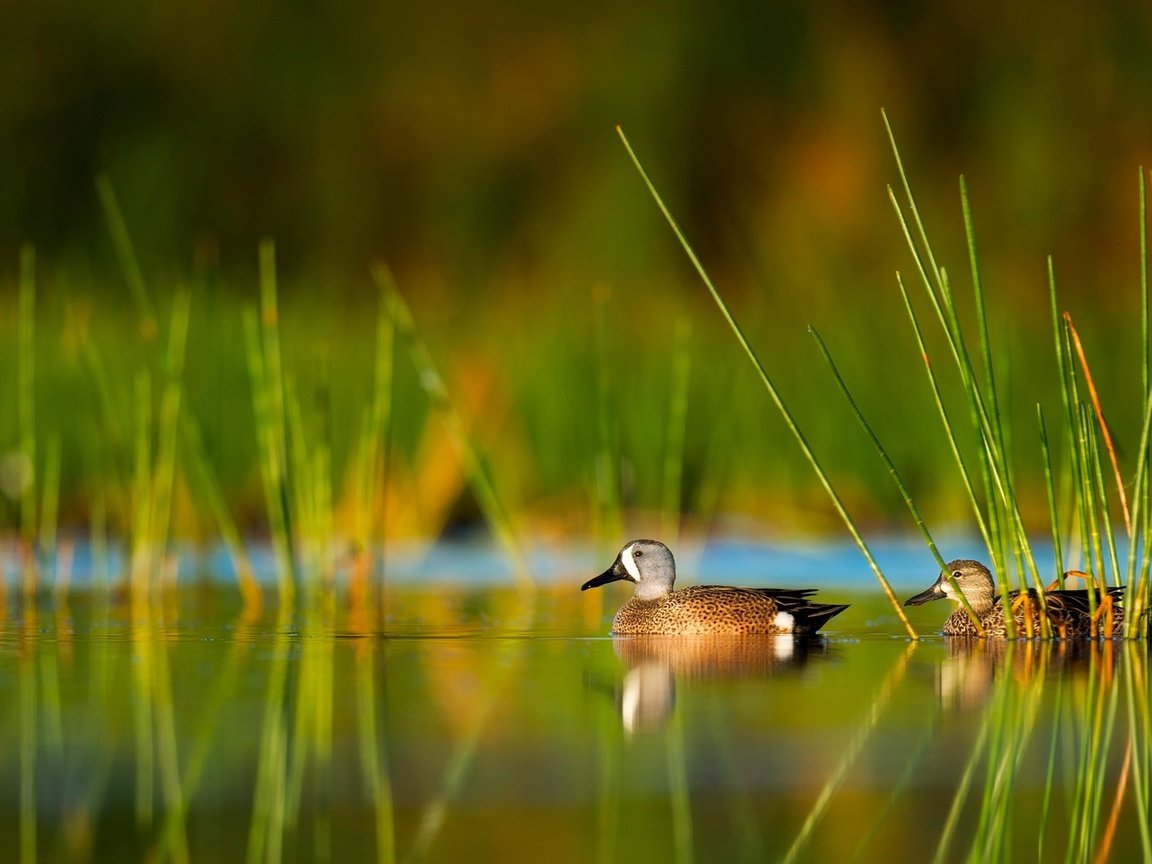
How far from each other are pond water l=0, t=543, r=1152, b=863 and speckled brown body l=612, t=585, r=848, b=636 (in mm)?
99

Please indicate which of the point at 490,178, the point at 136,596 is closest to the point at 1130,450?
the point at 136,596

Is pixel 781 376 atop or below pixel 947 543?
atop

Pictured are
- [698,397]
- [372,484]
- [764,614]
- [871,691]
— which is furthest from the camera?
[698,397]

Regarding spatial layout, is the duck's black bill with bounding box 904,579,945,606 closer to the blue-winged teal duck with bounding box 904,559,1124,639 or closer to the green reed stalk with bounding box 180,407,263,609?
the blue-winged teal duck with bounding box 904,559,1124,639

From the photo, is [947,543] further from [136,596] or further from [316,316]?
[316,316]

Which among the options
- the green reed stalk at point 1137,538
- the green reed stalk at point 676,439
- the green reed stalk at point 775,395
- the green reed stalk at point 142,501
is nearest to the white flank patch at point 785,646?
the green reed stalk at point 775,395

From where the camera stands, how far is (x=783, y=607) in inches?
250

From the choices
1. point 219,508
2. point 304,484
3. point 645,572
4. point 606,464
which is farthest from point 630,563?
point 219,508

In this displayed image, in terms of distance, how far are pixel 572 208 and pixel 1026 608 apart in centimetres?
955

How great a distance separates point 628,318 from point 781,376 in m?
1.21

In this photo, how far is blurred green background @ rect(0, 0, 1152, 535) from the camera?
9617mm

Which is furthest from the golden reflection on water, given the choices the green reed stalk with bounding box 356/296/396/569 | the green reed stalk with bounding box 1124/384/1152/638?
the green reed stalk with bounding box 356/296/396/569

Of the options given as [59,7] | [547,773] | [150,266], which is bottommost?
[547,773]

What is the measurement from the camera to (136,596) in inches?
294
